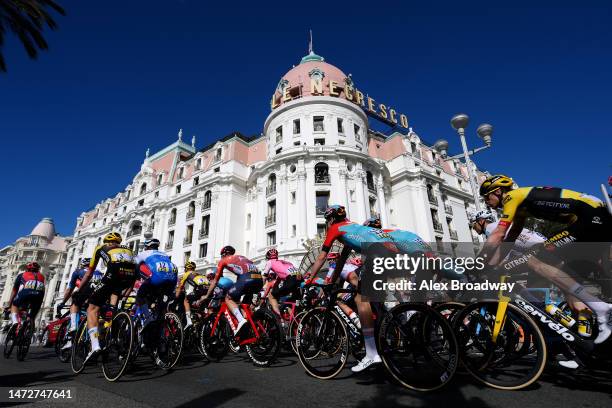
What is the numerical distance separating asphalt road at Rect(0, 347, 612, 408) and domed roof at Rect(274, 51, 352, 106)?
2882 centimetres

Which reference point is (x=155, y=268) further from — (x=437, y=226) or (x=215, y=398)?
(x=437, y=226)

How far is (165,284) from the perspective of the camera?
4.76m

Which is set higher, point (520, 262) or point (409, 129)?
point (409, 129)

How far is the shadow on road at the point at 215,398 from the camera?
2.82 metres

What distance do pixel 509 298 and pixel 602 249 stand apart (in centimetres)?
92

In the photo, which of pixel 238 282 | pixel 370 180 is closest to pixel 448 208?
pixel 370 180

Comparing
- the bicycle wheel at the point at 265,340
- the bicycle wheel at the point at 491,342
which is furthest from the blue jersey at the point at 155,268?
the bicycle wheel at the point at 491,342

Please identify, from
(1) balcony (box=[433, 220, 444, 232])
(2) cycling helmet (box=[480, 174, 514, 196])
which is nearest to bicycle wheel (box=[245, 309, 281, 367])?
(2) cycling helmet (box=[480, 174, 514, 196])

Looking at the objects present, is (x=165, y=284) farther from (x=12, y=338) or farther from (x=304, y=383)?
(x=12, y=338)

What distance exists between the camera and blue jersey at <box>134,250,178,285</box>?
4699 mm

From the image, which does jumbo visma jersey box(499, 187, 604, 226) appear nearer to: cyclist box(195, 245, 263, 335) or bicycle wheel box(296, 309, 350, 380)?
bicycle wheel box(296, 309, 350, 380)

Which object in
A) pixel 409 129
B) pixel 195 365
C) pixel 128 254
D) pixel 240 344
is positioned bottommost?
pixel 195 365

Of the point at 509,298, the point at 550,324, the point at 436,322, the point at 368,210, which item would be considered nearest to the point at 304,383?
the point at 436,322

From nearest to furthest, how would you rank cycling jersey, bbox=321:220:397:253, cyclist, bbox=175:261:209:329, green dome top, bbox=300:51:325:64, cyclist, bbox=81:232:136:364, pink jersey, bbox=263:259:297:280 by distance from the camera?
cycling jersey, bbox=321:220:397:253
cyclist, bbox=81:232:136:364
pink jersey, bbox=263:259:297:280
cyclist, bbox=175:261:209:329
green dome top, bbox=300:51:325:64
